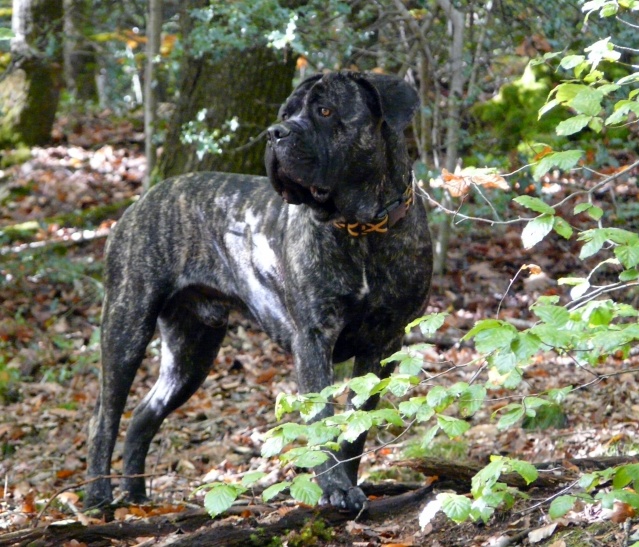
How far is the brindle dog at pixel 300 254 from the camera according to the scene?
4770 millimetres

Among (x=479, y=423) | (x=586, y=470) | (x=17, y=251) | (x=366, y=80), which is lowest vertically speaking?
(x=479, y=423)

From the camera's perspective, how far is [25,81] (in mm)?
13992

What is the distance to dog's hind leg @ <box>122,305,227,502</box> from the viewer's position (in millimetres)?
6355

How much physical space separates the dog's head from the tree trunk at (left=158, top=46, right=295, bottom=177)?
176 inches

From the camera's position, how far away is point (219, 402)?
822cm

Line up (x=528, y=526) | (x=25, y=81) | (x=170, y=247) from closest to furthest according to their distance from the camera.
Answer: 1. (x=528, y=526)
2. (x=170, y=247)
3. (x=25, y=81)

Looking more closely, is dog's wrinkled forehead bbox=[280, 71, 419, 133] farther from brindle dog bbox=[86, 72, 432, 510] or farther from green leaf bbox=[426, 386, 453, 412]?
green leaf bbox=[426, 386, 453, 412]

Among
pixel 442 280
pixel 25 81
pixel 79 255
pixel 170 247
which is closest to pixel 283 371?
pixel 442 280

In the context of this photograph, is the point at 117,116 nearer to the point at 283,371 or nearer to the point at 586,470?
the point at 283,371

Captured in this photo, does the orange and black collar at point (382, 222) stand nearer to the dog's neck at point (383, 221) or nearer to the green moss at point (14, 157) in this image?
the dog's neck at point (383, 221)

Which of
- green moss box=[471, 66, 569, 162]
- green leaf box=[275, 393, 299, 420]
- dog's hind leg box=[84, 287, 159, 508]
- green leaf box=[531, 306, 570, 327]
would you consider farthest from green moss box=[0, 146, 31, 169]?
green leaf box=[531, 306, 570, 327]

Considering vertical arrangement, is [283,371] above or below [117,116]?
below

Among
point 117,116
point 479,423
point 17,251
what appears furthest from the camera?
point 117,116

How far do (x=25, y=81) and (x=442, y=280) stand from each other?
24.3 feet
